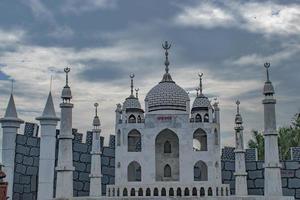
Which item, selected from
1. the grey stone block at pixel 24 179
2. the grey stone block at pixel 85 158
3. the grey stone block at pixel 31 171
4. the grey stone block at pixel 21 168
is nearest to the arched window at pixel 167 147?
the grey stone block at pixel 85 158

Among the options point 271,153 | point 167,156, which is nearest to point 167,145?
point 167,156

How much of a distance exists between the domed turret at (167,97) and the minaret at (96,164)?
11.3ft

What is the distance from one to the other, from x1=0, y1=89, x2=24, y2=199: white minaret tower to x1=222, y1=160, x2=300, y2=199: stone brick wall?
491 inches

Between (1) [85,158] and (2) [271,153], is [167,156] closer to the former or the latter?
(1) [85,158]

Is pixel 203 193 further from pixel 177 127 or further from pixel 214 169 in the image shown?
pixel 177 127

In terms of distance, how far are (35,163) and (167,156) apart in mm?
7724

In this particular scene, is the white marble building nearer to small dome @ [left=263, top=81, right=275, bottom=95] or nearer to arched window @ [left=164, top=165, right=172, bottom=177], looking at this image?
arched window @ [left=164, top=165, right=172, bottom=177]

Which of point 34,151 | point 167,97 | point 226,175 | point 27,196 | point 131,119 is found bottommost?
point 27,196

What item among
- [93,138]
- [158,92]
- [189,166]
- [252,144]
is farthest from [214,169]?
[252,144]

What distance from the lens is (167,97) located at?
1056 inches

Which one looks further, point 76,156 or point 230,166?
point 230,166

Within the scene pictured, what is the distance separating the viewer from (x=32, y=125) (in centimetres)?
2855

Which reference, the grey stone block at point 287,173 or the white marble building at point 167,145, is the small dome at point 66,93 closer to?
the white marble building at point 167,145

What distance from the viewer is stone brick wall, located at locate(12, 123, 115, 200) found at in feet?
91.8
